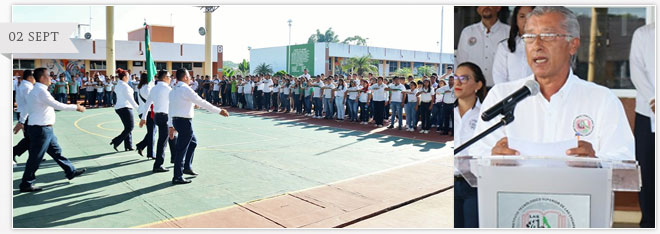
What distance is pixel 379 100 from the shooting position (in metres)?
14.4

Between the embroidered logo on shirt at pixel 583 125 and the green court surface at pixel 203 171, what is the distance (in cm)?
372

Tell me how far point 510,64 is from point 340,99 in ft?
39.1

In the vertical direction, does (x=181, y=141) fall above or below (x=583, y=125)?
below

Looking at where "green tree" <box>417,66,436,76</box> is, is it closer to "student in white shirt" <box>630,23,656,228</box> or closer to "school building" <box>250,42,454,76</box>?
"school building" <box>250,42,454,76</box>

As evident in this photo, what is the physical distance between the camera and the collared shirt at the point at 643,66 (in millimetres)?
3875

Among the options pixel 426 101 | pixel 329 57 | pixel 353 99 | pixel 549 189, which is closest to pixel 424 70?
pixel 329 57

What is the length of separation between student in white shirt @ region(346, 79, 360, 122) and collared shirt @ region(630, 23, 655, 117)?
11.3 m

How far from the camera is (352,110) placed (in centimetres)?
1552

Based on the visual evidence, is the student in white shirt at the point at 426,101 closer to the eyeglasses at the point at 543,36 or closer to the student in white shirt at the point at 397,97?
the student in white shirt at the point at 397,97

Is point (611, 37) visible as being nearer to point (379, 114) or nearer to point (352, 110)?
point (379, 114)

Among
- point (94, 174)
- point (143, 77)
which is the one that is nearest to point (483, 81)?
point (94, 174)

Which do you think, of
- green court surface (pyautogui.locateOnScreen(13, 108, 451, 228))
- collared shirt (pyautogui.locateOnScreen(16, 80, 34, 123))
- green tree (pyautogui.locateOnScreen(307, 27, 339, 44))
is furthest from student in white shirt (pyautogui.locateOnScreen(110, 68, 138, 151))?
green tree (pyautogui.locateOnScreen(307, 27, 339, 44))

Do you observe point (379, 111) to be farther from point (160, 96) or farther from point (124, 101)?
point (160, 96)

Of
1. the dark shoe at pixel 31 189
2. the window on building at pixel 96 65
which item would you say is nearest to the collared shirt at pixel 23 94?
the dark shoe at pixel 31 189
